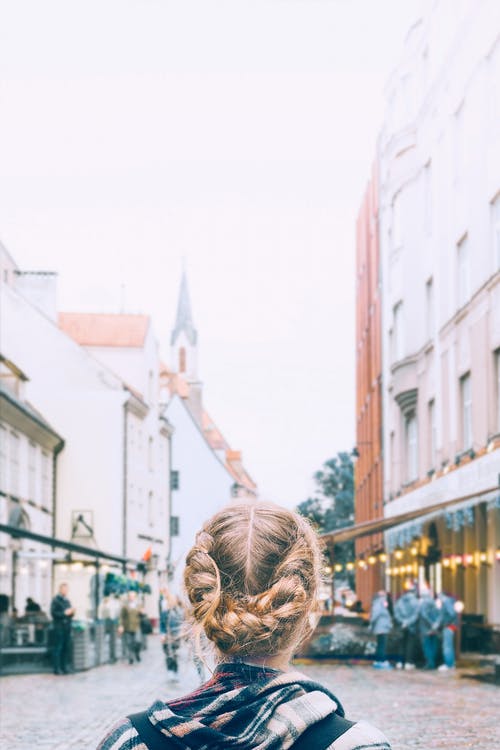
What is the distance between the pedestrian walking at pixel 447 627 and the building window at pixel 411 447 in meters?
13.6

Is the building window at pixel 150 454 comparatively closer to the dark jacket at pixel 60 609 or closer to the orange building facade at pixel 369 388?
the orange building facade at pixel 369 388

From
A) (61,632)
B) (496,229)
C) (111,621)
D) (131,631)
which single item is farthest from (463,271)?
(61,632)

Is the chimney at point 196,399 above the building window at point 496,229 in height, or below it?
above

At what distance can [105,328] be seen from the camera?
190 ft

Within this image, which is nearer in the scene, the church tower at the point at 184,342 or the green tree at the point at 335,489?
the green tree at the point at 335,489

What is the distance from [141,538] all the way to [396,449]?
16804 mm

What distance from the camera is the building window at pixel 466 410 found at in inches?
1259

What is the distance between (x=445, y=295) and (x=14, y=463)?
1334 cm

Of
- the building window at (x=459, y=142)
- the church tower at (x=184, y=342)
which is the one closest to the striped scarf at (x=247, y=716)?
the building window at (x=459, y=142)

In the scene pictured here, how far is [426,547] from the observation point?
37188 millimetres

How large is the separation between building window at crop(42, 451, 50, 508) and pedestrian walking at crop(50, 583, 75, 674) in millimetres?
18916

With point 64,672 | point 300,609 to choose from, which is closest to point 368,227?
point 64,672

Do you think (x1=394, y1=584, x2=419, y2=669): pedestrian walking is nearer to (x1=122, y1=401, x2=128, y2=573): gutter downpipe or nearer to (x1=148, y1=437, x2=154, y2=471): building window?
(x1=122, y1=401, x2=128, y2=573): gutter downpipe

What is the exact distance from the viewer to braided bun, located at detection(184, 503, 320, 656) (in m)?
2.26
